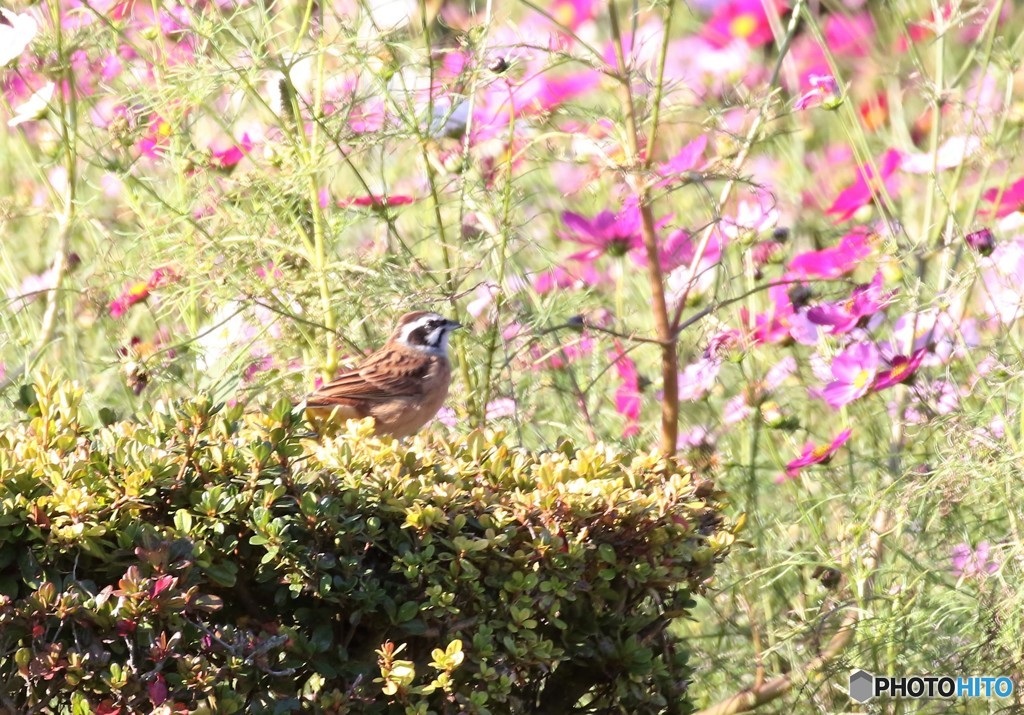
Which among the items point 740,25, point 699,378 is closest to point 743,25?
point 740,25

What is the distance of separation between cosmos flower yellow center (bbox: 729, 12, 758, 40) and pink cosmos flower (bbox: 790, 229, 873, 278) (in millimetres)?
2022

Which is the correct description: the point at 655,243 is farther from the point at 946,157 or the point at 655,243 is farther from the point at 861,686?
the point at 861,686

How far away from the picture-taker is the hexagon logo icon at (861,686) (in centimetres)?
317

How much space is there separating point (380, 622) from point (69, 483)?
586 millimetres

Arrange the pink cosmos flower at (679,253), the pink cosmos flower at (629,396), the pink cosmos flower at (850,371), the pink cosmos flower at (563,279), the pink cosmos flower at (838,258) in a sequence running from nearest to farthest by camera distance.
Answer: the pink cosmos flower at (850,371), the pink cosmos flower at (838,258), the pink cosmos flower at (679,253), the pink cosmos flower at (629,396), the pink cosmos flower at (563,279)

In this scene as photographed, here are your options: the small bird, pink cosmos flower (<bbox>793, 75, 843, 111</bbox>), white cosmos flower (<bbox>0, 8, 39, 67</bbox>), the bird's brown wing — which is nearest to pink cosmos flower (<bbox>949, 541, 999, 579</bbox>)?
pink cosmos flower (<bbox>793, 75, 843, 111</bbox>)

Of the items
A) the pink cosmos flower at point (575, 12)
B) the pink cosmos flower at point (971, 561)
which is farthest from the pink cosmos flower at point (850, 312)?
the pink cosmos flower at point (575, 12)

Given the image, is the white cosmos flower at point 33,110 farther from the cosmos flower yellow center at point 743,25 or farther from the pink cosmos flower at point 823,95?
the cosmos flower yellow center at point 743,25

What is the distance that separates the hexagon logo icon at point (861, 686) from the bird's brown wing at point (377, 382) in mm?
1491

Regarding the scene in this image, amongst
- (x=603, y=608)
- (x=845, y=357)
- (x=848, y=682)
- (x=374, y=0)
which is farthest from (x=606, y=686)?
(x=374, y=0)

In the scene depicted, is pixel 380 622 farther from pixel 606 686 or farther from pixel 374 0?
pixel 374 0

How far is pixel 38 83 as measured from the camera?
15.6ft

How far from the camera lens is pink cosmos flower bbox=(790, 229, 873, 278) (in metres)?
3.42

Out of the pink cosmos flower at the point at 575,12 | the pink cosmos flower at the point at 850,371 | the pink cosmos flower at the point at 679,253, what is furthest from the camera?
the pink cosmos flower at the point at 575,12
